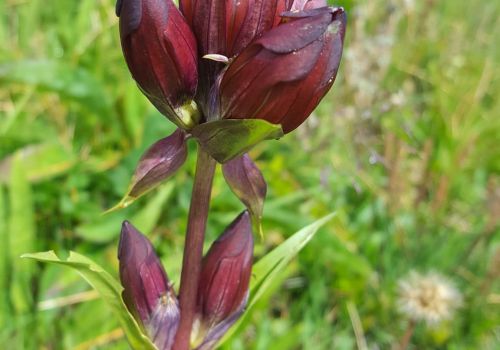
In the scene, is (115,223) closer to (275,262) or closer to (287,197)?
(287,197)

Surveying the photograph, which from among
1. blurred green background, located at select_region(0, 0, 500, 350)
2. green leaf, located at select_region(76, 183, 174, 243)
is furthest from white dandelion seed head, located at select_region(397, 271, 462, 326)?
green leaf, located at select_region(76, 183, 174, 243)

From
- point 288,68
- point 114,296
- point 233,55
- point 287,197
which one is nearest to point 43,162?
point 287,197

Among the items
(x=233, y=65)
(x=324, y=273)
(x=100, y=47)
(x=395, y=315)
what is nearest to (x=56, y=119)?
(x=100, y=47)

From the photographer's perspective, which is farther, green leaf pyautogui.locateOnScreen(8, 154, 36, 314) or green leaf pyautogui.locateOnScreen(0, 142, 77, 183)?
green leaf pyautogui.locateOnScreen(0, 142, 77, 183)

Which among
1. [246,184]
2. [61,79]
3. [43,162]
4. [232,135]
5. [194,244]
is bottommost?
[43,162]

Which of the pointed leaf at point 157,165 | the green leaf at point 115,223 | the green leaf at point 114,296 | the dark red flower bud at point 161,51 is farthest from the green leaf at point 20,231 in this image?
the dark red flower bud at point 161,51

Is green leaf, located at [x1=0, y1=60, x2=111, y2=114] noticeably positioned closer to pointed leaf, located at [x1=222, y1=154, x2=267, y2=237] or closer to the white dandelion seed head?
the white dandelion seed head

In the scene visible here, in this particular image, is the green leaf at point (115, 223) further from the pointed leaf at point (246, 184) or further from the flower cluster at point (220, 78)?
the pointed leaf at point (246, 184)
